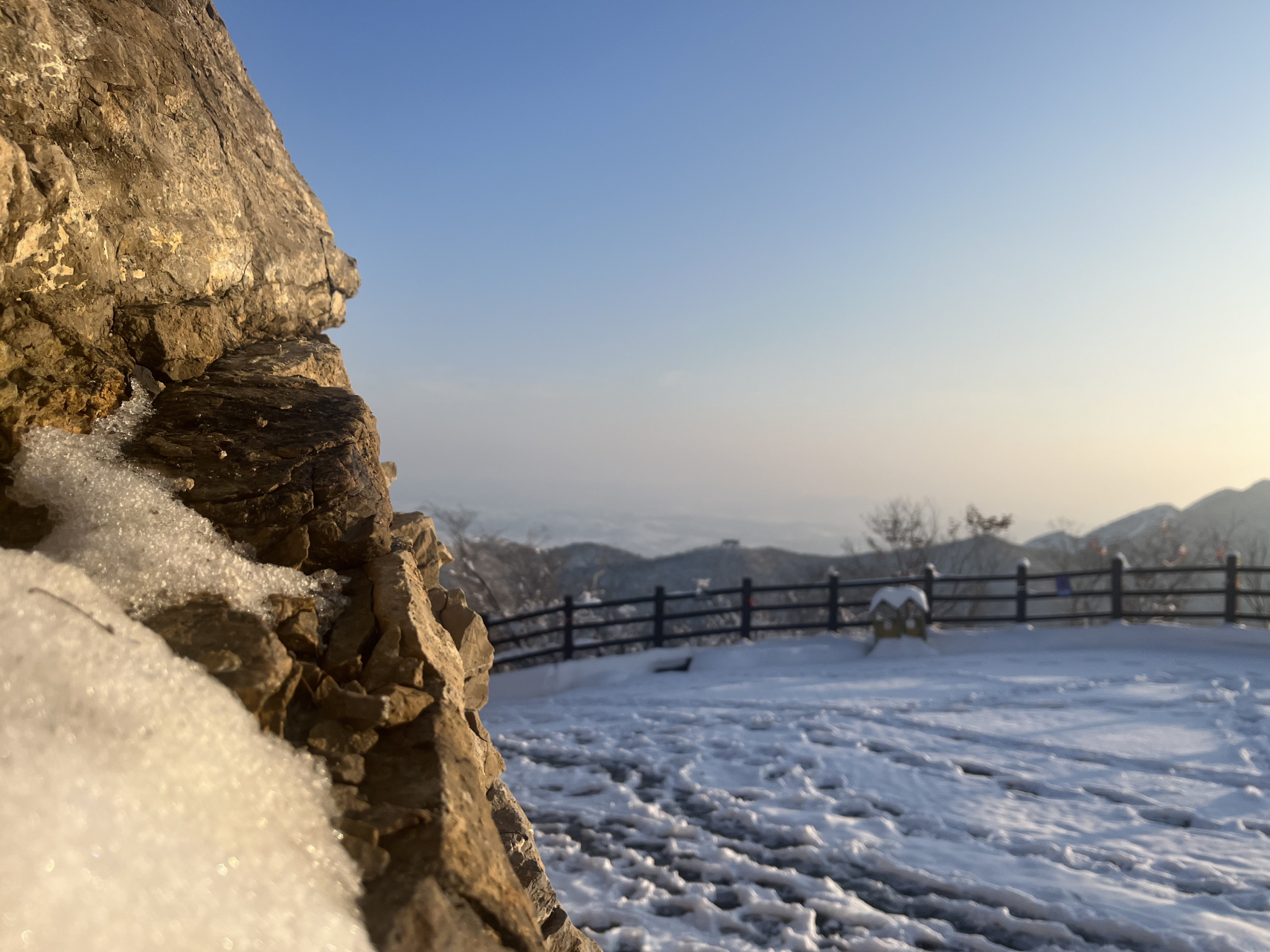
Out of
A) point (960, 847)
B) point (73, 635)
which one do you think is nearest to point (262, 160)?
point (73, 635)

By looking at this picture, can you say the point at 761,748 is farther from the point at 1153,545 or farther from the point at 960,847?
the point at 1153,545

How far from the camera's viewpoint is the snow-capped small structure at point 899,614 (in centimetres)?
1182

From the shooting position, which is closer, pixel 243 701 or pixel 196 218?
pixel 243 701

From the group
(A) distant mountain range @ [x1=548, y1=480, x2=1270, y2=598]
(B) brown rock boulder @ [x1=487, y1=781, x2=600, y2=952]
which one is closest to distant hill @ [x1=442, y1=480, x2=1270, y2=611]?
(A) distant mountain range @ [x1=548, y1=480, x2=1270, y2=598]

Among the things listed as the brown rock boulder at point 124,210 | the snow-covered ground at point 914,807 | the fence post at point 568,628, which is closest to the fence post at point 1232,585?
the snow-covered ground at point 914,807

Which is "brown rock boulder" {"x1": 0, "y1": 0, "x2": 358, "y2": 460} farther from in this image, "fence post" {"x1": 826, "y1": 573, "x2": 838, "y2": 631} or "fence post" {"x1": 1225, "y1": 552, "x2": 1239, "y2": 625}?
"fence post" {"x1": 1225, "y1": 552, "x2": 1239, "y2": 625}

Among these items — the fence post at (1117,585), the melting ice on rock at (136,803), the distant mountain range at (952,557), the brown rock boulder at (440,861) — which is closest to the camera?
the melting ice on rock at (136,803)

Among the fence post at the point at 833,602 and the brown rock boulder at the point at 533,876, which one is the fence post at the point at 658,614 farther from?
the brown rock boulder at the point at 533,876

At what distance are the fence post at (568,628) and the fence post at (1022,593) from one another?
719 cm

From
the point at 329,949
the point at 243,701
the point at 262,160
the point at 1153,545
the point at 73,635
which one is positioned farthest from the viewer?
the point at 1153,545

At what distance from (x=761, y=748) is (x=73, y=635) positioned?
19.9 feet

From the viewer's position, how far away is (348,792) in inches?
70.1

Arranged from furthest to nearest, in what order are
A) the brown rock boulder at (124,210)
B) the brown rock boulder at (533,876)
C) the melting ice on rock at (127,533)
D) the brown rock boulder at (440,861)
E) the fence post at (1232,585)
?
the fence post at (1232,585) → the brown rock boulder at (533,876) → the brown rock boulder at (124,210) → the melting ice on rock at (127,533) → the brown rock boulder at (440,861)

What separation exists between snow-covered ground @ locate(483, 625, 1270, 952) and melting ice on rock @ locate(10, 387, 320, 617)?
8.89 feet
